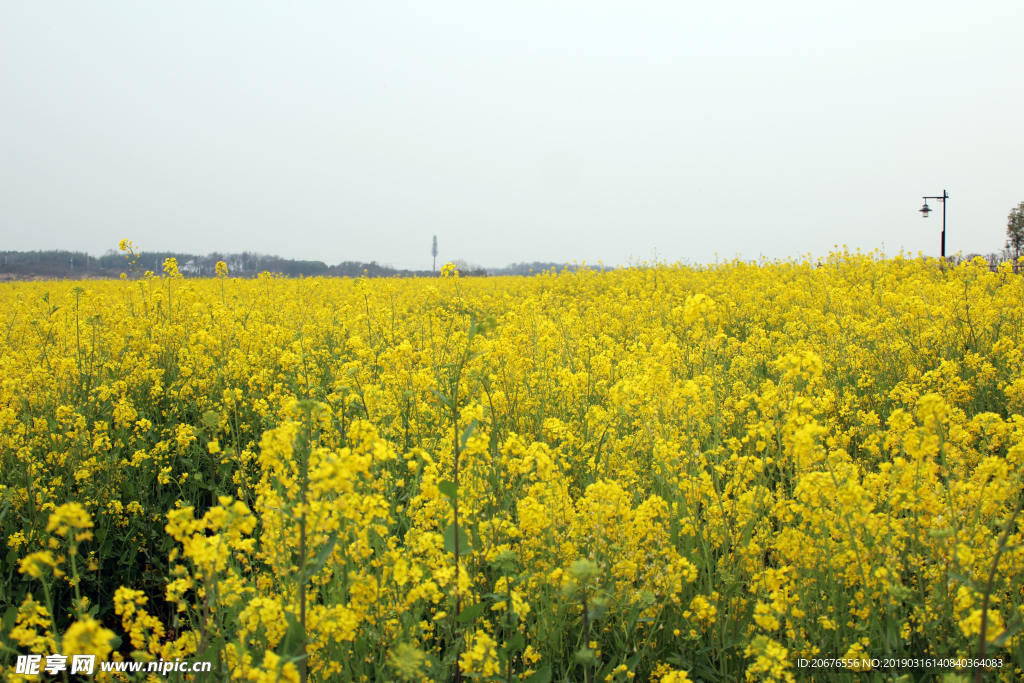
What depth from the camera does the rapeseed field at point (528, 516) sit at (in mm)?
1580

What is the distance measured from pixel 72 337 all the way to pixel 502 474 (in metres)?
4.85

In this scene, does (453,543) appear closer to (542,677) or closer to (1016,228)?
(542,677)

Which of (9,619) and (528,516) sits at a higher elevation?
(528,516)

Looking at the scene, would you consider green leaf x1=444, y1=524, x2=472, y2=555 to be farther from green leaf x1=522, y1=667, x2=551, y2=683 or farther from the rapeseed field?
green leaf x1=522, y1=667, x2=551, y2=683

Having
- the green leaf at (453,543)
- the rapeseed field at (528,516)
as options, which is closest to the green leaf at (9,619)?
the rapeseed field at (528,516)

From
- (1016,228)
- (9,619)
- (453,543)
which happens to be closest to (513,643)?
(453,543)

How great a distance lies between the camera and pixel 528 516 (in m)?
2.03

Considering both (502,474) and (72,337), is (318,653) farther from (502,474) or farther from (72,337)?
(72,337)

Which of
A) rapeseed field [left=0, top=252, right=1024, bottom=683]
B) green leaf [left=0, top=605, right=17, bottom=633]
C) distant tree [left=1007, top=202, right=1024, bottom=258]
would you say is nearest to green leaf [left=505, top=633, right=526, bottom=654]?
rapeseed field [left=0, top=252, right=1024, bottom=683]

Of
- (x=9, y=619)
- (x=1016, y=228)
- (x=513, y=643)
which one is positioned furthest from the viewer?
(x=1016, y=228)

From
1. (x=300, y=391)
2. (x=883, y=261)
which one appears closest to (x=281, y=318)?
(x=300, y=391)

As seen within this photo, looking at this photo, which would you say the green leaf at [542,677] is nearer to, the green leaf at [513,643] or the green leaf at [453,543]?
the green leaf at [513,643]

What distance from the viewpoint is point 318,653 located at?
5.60 ft

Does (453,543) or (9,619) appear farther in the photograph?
(9,619)
